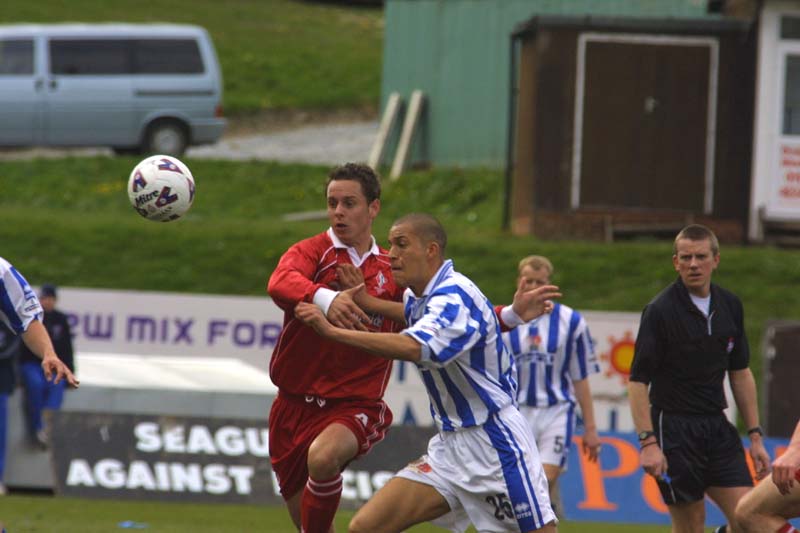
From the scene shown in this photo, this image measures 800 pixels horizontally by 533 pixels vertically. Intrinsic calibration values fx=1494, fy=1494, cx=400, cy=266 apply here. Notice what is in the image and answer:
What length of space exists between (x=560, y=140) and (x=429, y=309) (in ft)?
49.6

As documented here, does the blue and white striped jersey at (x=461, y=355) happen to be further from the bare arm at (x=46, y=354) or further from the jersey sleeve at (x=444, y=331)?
the bare arm at (x=46, y=354)

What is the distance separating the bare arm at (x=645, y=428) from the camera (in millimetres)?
8375

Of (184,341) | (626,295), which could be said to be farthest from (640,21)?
(184,341)

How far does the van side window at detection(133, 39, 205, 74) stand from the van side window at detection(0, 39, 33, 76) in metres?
1.99

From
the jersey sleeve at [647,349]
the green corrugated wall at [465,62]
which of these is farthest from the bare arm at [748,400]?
the green corrugated wall at [465,62]

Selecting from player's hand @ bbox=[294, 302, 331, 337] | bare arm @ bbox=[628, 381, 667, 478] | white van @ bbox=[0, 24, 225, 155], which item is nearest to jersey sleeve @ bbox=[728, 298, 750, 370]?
bare arm @ bbox=[628, 381, 667, 478]

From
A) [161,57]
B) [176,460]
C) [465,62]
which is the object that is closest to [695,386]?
[176,460]

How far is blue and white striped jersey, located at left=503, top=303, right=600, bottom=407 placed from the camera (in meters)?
11.3

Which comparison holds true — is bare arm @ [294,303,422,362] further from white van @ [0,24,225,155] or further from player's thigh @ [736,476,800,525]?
white van @ [0,24,225,155]

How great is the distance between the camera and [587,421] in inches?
437

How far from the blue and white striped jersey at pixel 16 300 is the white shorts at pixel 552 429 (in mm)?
4772

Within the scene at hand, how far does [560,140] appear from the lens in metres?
21.8

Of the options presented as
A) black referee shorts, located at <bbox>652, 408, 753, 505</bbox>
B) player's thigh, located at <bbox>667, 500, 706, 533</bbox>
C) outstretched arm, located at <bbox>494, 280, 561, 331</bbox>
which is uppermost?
outstretched arm, located at <bbox>494, 280, 561, 331</bbox>

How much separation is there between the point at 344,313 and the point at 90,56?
2218 cm
